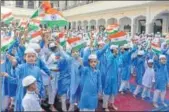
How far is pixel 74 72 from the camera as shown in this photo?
468 centimetres

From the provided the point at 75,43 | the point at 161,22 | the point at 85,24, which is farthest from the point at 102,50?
the point at 85,24

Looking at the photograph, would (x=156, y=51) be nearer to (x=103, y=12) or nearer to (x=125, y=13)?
(x=125, y=13)

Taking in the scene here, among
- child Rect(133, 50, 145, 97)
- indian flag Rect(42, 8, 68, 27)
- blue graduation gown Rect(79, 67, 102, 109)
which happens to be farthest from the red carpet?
indian flag Rect(42, 8, 68, 27)

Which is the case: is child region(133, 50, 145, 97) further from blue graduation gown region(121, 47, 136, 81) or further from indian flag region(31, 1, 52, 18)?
indian flag region(31, 1, 52, 18)

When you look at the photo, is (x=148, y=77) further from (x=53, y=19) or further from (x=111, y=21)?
(x=53, y=19)

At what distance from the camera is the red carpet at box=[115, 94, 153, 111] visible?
4899mm

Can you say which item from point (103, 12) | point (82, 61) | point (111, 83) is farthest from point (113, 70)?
point (103, 12)

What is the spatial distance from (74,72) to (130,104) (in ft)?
3.75

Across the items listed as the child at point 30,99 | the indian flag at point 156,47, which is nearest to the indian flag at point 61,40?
the indian flag at point 156,47

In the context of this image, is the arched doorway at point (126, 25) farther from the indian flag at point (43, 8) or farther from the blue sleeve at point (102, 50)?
the indian flag at point (43, 8)

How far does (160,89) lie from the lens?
5.41 metres

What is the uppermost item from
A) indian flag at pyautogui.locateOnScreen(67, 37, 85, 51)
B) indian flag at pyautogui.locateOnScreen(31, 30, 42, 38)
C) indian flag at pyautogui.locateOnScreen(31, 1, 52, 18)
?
indian flag at pyautogui.locateOnScreen(31, 1, 52, 18)

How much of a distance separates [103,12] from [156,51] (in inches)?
67.7

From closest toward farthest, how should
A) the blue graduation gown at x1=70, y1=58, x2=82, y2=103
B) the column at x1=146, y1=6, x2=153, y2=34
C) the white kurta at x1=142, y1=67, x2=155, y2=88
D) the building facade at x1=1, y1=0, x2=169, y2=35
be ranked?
1. the building facade at x1=1, y1=0, x2=169, y2=35
2. the column at x1=146, y1=6, x2=153, y2=34
3. the blue graduation gown at x1=70, y1=58, x2=82, y2=103
4. the white kurta at x1=142, y1=67, x2=155, y2=88
